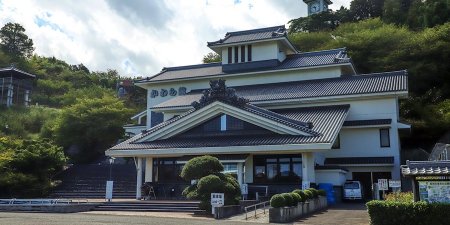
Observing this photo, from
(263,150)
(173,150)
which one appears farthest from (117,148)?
(263,150)

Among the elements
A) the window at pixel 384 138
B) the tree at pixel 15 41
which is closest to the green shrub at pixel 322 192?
the window at pixel 384 138

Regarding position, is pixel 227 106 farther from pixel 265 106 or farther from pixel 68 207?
pixel 68 207

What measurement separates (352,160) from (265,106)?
677 centimetres

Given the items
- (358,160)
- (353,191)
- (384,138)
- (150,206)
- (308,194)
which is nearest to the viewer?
(308,194)

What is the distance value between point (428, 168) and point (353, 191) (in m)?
12.4

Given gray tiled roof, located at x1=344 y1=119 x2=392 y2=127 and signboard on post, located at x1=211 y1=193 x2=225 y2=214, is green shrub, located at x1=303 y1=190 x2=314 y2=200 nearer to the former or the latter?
signboard on post, located at x1=211 y1=193 x2=225 y2=214

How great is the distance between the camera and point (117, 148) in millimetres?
25312

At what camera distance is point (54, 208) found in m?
20.0

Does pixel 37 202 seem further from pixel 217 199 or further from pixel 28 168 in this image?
pixel 217 199

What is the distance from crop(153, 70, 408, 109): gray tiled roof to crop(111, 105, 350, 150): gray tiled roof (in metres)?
1.14

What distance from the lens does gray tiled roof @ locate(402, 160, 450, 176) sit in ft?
35.7

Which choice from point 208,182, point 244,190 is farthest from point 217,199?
point 244,190

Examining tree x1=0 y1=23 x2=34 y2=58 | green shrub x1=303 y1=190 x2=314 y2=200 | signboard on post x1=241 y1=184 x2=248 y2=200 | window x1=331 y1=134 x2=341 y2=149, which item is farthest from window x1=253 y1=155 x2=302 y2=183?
tree x1=0 y1=23 x2=34 y2=58

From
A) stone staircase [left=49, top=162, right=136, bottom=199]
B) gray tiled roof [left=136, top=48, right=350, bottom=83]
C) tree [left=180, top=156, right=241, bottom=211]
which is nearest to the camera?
tree [left=180, top=156, right=241, bottom=211]
